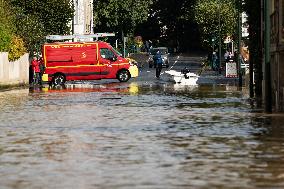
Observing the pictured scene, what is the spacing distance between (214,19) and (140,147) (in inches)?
3147

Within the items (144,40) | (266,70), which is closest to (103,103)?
(266,70)

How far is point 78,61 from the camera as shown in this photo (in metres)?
59.1

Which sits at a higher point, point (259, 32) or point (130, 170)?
point (259, 32)

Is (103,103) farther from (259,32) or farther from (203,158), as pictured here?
(203,158)

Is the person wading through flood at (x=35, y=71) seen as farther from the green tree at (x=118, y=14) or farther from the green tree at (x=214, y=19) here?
the green tree at (x=118, y=14)

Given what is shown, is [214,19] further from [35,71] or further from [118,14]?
[35,71]

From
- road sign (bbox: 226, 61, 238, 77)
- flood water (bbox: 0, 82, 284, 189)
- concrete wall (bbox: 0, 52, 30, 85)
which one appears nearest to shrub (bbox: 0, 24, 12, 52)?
concrete wall (bbox: 0, 52, 30, 85)

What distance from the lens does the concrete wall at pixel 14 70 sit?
177 feet

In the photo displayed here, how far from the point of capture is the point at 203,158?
52.0 feet

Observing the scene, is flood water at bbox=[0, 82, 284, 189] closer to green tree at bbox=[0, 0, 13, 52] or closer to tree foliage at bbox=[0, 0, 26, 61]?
green tree at bbox=[0, 0, 13, 52]

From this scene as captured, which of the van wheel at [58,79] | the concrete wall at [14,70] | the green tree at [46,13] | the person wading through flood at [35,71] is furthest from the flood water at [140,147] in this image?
the green tree at [46,13]

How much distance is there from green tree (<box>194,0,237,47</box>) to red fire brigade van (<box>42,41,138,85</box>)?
3183cm

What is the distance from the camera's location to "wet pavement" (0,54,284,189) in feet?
42.6

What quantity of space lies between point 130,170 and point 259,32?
21.6 meters
